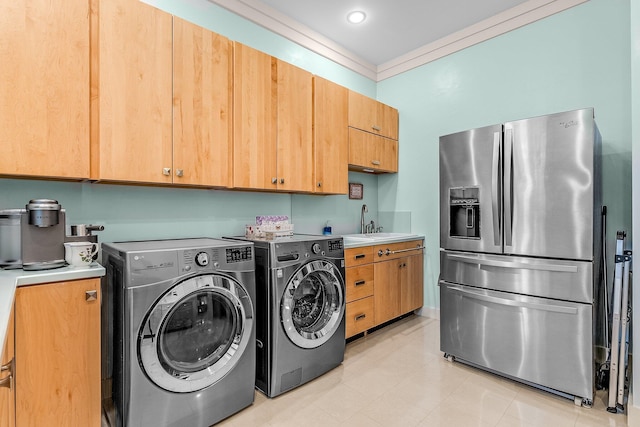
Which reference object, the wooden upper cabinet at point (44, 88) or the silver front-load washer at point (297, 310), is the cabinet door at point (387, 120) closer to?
the silver front-load washer at point (297, 310)

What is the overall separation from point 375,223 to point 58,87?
3.27 meters

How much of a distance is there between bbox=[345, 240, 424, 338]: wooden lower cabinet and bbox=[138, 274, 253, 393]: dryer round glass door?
114cm

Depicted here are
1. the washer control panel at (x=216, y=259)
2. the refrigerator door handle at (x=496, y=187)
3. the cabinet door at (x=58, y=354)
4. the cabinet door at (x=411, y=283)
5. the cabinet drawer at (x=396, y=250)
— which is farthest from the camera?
the cabinet door at (x=411, y=283)

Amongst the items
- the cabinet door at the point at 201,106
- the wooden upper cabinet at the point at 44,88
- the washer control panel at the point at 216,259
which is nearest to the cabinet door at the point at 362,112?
the cabinet door at the point at 201,106

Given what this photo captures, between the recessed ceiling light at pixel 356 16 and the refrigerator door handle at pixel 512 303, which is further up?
the recessed ceiling light at pixel 356 16

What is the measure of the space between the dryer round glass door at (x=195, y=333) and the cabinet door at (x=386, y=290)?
147 cm

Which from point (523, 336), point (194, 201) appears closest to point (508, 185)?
point (523, 336)

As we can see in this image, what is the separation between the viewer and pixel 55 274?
4.86ft

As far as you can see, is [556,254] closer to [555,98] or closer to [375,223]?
[555,98]

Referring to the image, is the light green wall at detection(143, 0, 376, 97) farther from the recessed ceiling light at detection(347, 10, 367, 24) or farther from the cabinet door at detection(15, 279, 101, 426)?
the cabinet door at detection(15, 279, 101, 426)

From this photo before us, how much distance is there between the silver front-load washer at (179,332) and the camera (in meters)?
1.60

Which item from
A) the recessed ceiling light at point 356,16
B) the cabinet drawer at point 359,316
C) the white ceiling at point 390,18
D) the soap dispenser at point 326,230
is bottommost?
the cabinet drawer at point 359,316

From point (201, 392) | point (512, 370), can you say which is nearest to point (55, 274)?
point (201, 392)

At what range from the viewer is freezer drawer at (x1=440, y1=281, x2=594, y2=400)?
2.04 m
